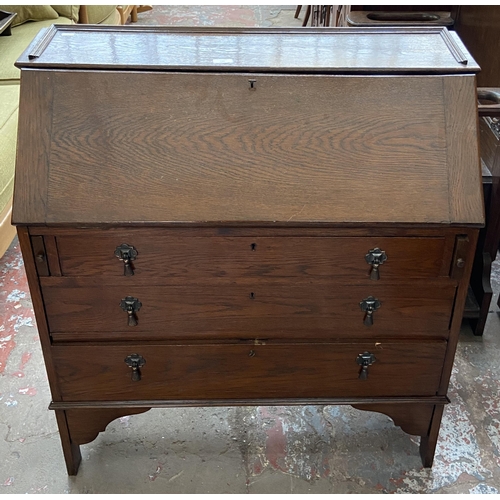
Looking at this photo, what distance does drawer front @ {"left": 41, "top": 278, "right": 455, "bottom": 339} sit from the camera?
4.70ft

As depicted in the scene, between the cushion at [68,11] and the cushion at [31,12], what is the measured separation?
80 millimetres

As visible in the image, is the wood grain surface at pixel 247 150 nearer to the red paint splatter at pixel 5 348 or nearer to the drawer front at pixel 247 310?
the drawer front at pixel 247 310

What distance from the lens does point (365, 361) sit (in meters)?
1.56

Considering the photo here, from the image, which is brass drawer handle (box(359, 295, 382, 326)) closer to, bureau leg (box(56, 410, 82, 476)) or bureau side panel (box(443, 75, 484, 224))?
bureau side panel (box(443, 75, 484, 224))

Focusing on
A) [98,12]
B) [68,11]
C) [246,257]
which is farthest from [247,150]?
[98,12]

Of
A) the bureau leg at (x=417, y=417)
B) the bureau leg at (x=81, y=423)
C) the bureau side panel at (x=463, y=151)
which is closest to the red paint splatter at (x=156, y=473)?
the bureau leg at (x=81, y=423)

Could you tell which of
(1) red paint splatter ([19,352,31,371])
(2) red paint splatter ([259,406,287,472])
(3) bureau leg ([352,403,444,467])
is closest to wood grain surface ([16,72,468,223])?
(3) bureau leg ([352,403,444,467])

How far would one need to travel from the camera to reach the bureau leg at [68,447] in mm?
1649

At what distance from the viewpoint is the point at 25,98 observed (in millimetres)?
1326

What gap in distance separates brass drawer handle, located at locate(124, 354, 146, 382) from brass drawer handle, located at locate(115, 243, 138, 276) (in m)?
0.28

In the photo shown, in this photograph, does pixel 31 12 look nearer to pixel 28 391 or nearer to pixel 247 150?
pixel 28 391

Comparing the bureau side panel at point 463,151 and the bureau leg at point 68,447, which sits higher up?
the bureau side panel at point 463,151

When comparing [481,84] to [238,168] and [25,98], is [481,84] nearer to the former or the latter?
[238,168]

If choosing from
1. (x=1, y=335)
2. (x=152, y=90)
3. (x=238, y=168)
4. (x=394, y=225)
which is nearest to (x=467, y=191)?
(x=394, y=225)
